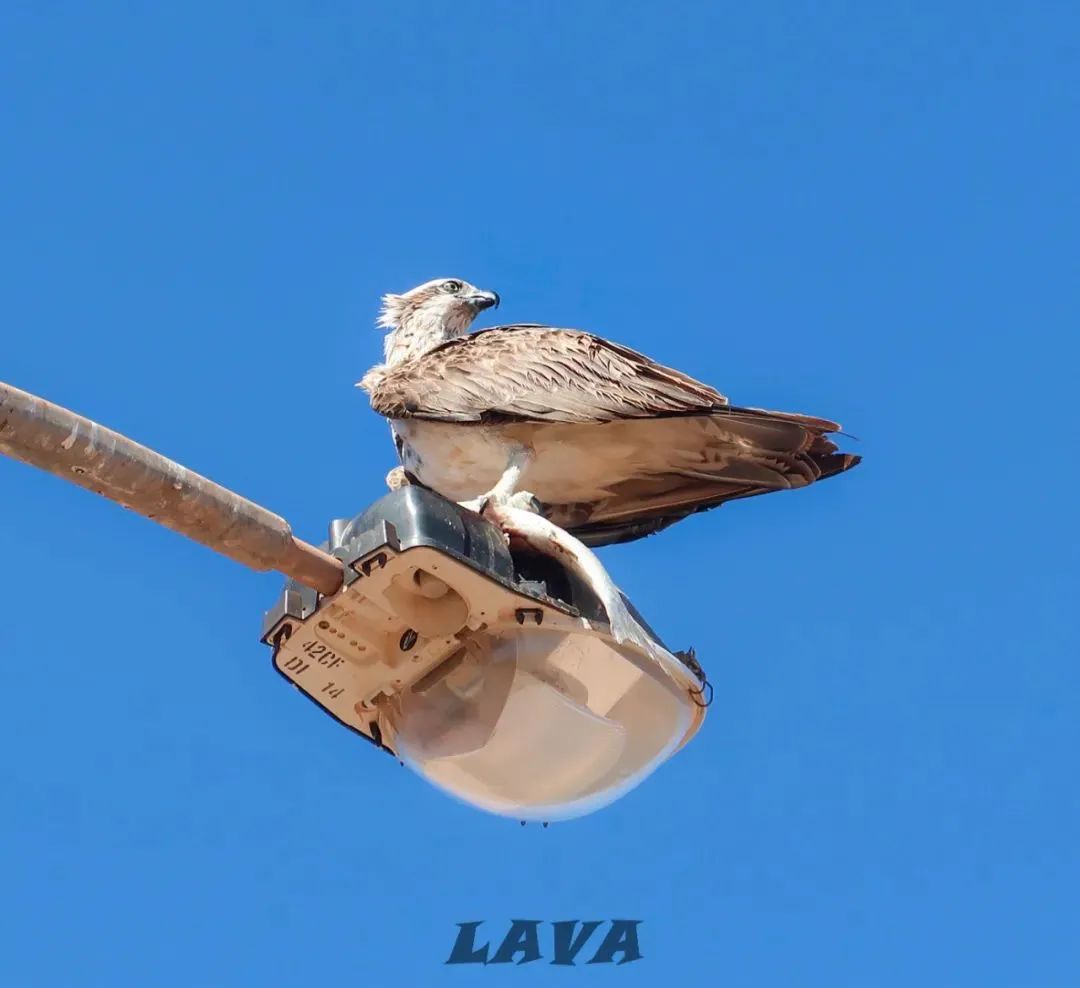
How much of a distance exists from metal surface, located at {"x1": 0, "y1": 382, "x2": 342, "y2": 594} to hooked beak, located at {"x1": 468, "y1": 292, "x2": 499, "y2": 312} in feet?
16.8

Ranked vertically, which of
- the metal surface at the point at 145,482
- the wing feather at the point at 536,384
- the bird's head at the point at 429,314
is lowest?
the metal surface at the point at 145,482

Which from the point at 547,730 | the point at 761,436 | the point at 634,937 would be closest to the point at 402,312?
the point at 761,436

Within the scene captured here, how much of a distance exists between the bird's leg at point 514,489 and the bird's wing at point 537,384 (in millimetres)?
169

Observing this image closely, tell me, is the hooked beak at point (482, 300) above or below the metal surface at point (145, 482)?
above

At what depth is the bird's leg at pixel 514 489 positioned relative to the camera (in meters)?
7.50

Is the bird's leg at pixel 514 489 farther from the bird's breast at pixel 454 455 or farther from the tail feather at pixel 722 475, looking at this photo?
the tail feather at pixel 722 475

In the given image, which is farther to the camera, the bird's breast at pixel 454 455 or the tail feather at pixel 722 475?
the bird's breast at pixel 454 455

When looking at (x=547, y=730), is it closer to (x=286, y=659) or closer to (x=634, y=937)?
(x=286, y=659)

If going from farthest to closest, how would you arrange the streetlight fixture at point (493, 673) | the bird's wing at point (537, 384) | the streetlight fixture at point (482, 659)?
the bird's wing at point (537, 384), the streetlight fixture at point (493, 673), the streetlight fixture at point (482, 659)

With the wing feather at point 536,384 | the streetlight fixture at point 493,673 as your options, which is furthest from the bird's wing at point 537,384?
the streetlight fixture at point 493,673

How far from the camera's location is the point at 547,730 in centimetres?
536

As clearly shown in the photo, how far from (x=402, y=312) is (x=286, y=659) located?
4568mm

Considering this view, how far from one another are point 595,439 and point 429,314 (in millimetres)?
1886

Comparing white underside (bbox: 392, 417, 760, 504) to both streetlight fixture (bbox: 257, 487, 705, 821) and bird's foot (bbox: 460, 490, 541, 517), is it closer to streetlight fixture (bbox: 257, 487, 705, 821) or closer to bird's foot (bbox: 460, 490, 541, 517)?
bird's foot (bbox: 460, 490, 541, 517)
